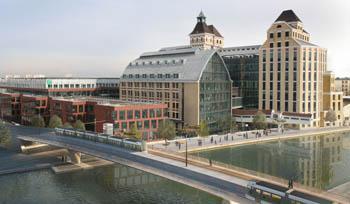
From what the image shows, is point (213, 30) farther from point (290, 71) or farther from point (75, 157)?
point (75, 157)

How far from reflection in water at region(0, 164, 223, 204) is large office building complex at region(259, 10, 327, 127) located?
135 feet

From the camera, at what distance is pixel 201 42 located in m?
97.6

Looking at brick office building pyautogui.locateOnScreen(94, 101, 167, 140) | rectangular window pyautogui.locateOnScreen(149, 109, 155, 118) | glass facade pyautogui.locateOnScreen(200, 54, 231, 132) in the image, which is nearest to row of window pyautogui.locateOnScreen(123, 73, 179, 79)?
glass facade pyautogui.locateOnScreen(200, 54, 231, 132)

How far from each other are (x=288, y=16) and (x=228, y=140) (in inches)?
1392

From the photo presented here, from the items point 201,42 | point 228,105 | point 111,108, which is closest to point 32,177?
point 111,108

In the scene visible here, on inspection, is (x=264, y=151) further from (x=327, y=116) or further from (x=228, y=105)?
(x=327, y=116)

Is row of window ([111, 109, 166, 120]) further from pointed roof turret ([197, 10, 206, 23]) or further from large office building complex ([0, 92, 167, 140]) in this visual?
pointed roof turret ([197, 10, 206, 23])

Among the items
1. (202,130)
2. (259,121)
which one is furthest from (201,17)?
(202,130)

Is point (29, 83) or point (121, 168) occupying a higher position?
point (29, 83)

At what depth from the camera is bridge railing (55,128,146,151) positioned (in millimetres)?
38869

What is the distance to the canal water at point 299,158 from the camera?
129ft

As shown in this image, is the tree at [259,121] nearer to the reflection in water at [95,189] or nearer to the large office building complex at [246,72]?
the large office building complex at [246,72]

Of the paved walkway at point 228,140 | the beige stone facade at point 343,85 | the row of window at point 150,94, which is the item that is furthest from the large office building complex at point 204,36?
the beige stone facade at point 343,85

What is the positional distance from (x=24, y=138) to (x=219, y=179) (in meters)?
33.9
